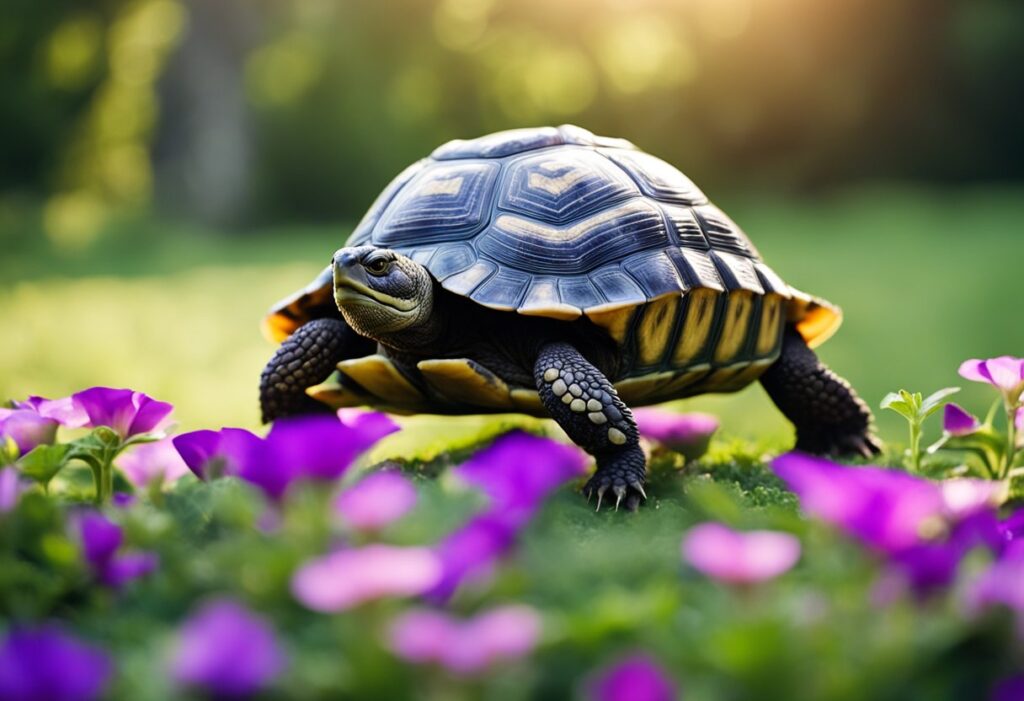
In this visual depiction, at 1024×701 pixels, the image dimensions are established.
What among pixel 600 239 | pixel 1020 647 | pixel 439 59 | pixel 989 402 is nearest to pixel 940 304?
pixel 989 402

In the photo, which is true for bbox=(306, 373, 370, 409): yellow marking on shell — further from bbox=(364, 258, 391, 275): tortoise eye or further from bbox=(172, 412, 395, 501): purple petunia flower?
bbox=(172, 412, 395, 501): purple petunia flower

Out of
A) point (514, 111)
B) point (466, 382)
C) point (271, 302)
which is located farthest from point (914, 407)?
point (514, 111)

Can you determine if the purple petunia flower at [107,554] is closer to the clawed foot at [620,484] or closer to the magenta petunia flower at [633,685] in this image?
the magenta petunia flower at [633,685]

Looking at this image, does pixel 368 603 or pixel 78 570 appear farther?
pixel 78 570

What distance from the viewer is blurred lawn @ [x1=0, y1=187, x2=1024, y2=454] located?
3.95 metres

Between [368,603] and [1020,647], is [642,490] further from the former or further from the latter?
[368,603]

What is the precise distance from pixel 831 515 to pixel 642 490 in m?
1.04

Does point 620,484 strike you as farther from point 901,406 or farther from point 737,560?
point 737,560

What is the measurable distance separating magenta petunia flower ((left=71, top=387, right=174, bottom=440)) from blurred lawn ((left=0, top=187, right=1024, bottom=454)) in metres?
1.21

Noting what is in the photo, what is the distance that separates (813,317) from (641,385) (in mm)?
758

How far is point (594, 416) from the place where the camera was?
6.41 feet

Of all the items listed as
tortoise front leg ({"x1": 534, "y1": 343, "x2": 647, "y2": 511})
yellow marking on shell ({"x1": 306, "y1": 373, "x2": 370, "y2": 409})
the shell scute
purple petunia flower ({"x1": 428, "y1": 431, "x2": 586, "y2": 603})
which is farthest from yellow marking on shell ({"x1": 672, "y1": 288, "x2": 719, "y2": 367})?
purple petunia flower ({"x1": 428, "y1": 431, "x2": 586, "y2": 603})

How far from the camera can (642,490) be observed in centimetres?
190

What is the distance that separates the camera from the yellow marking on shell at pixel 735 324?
7.47 feet
